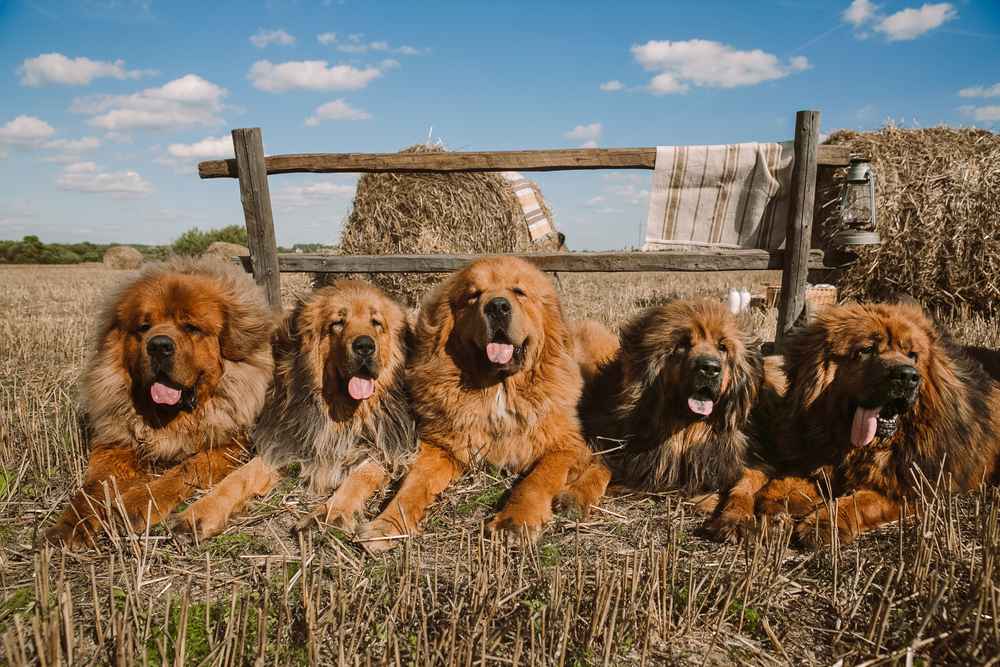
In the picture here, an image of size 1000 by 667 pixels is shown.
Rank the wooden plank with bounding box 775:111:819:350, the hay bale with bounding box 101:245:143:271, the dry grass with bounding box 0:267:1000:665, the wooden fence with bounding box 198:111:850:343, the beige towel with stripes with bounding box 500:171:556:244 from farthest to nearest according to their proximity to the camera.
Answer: the hay bale with bounding box 101:245:143:271, the beige towel with stripes with bounding box 500:171:556:244, the wooden fence with bounding box 198:111:850:343, the wooden plank with bounding box 775:111:819:350, the dry grass with bounding box 0:267:1000:665

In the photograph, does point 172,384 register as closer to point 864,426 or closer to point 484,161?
point 484,161

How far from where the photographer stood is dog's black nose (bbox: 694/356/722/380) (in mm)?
3355

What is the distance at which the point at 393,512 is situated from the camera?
3146 mm

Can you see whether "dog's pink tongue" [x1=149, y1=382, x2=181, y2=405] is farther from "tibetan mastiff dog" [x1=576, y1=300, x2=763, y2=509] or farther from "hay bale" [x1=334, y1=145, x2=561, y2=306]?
"hay bale" [x1=334, y1=145, x2=561, y2=306]

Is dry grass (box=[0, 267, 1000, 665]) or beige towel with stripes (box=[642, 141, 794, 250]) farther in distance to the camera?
beige towel with stripes (box=[642, 141, 794, 250])

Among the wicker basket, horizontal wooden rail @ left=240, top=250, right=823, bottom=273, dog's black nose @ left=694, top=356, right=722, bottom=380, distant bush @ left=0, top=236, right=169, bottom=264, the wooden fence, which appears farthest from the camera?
distant bush @ left=0, top=236, right=169, bottom=264

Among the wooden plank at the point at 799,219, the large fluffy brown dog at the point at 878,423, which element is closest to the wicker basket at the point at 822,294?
the wooden plank at the point at 799,219

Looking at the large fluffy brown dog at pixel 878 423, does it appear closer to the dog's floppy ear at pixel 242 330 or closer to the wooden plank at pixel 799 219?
the wooden plank at pixel 799 219

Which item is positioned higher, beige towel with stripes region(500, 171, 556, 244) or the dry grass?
beige towel with stripes region(500, 171, 556, 244)

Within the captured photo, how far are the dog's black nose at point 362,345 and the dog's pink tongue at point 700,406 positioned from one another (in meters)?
1.82

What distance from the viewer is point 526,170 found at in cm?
521

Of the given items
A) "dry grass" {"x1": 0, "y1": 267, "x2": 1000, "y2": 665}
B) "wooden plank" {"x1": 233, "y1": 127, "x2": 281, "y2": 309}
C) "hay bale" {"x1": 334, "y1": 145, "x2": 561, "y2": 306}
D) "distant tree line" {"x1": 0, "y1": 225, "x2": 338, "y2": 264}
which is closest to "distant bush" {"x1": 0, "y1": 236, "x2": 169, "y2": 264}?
"distant tree line" {"x1": 0, "y1": 225, "x2": 338, "y2": 264}

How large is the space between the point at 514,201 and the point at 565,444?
662 cm

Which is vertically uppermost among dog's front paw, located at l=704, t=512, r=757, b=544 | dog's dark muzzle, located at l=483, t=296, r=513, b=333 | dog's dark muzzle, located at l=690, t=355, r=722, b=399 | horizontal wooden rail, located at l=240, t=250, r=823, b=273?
horizontal wooden rail, located at l=240, t=250, r=823, b=273
